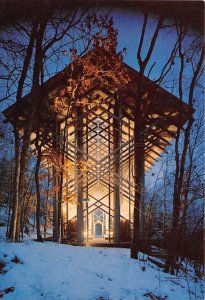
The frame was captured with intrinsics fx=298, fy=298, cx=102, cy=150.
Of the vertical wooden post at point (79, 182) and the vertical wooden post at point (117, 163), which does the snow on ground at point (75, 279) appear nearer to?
the vertical wooden post at point (117, 163)

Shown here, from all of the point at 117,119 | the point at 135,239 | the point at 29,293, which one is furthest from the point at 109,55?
the point at 29,293

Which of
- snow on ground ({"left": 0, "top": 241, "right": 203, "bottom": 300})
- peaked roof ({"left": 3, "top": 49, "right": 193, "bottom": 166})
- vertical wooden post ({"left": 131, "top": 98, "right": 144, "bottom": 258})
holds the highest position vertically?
peaked roof ({"left": 3, "top": 49, "right": 193, "bottom": 166})

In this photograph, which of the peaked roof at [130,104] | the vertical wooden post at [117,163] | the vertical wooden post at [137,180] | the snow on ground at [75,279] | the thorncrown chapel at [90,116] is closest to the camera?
the snow on ground at [75,279]

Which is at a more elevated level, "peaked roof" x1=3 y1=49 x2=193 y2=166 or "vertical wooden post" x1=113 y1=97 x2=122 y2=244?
"peaked roof" x1=3 y1=49 x2=193 y2=166

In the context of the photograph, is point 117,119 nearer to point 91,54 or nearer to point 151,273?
point 91,54

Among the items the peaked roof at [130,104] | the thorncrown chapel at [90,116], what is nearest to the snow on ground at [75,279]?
the thorncrown chapel at [90,116]

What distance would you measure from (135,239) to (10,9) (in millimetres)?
8416

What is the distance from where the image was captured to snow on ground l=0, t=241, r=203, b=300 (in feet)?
19.7

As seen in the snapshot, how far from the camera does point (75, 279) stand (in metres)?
6.72

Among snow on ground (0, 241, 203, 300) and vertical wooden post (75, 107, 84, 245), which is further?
vertical wooden post (75, 107, 84, 245)

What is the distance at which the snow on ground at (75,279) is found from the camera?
601 centimetres

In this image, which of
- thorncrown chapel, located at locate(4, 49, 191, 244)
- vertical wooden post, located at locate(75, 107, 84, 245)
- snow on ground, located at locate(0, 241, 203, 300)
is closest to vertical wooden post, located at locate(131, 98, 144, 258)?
snow on ground, located at locate(0, 241, 203, 300)

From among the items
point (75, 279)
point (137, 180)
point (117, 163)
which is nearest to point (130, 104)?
point (117, 163)

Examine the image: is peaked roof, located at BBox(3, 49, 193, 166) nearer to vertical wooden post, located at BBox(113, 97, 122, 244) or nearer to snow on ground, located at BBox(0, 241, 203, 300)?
vertical wooden post, located at BBox(113, 97, 122, 244)
